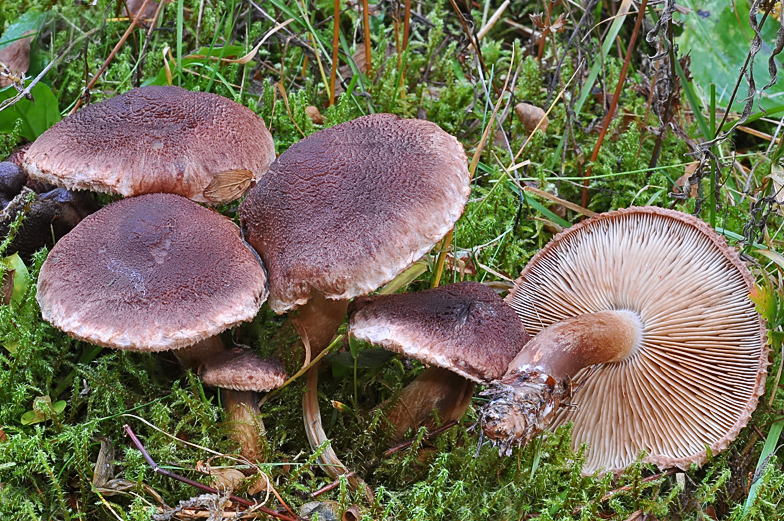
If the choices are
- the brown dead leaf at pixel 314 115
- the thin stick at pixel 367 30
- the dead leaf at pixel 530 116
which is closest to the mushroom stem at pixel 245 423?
the brown dead leaf at pixel 314 115

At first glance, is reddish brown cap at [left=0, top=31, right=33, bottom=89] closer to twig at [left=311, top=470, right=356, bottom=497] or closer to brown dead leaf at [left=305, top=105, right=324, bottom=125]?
brown dead leaf at [left=305, top=105, right=324, bottom=125]

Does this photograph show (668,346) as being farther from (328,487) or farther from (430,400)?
(328,487)

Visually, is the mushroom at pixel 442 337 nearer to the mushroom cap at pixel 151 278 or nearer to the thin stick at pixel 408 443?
the thin stick at pixel 408 443

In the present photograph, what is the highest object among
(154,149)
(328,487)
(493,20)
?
(493,20)

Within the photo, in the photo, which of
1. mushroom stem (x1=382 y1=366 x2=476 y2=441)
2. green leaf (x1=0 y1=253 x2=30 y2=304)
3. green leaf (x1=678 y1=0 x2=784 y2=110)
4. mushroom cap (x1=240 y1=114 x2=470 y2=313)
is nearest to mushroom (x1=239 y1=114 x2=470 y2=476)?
mushroom cap (x1=240 y1=114 x2=470 y2=313)

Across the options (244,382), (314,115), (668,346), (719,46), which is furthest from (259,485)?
(719,46)
